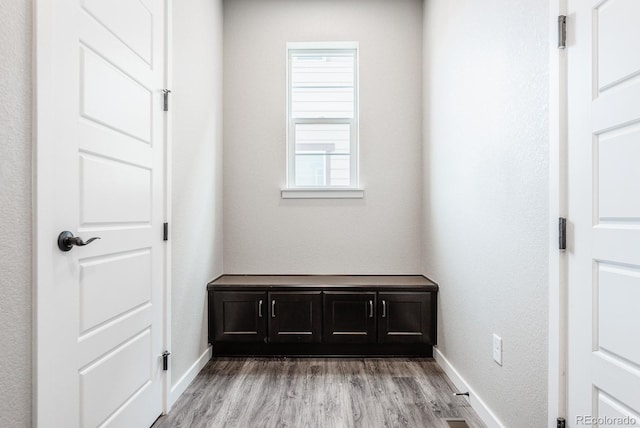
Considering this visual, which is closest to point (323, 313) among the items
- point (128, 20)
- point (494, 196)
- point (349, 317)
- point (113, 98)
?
point (349, 317)

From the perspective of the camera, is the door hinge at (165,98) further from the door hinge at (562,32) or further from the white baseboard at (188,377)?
the door hinge at (562,32)

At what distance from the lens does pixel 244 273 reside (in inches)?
121

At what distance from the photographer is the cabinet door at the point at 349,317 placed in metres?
2.68

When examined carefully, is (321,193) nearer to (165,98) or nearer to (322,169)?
(322,169)

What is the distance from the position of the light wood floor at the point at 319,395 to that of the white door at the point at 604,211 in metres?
0.91

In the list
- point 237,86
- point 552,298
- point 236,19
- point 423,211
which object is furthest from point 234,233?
point 552,298

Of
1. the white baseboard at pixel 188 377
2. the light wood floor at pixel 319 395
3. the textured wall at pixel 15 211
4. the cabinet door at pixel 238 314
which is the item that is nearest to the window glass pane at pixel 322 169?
the cabinet door at pixel 238 314

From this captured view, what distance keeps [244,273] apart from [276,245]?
1.23 feet

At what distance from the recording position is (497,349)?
5.61ft

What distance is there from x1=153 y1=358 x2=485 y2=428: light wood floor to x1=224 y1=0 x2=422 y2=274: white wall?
0.82 metres

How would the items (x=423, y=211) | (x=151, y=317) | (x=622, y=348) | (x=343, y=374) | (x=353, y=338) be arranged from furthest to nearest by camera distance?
(x=423, y=211) < (x=353, y=338) < (x=343, y=374) < (x=151, y=317) < (x=622, y=348)

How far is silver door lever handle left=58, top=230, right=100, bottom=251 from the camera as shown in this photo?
1193mm

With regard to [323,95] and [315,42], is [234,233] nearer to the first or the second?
[323,95]

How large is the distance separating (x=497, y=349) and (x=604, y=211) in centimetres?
91
